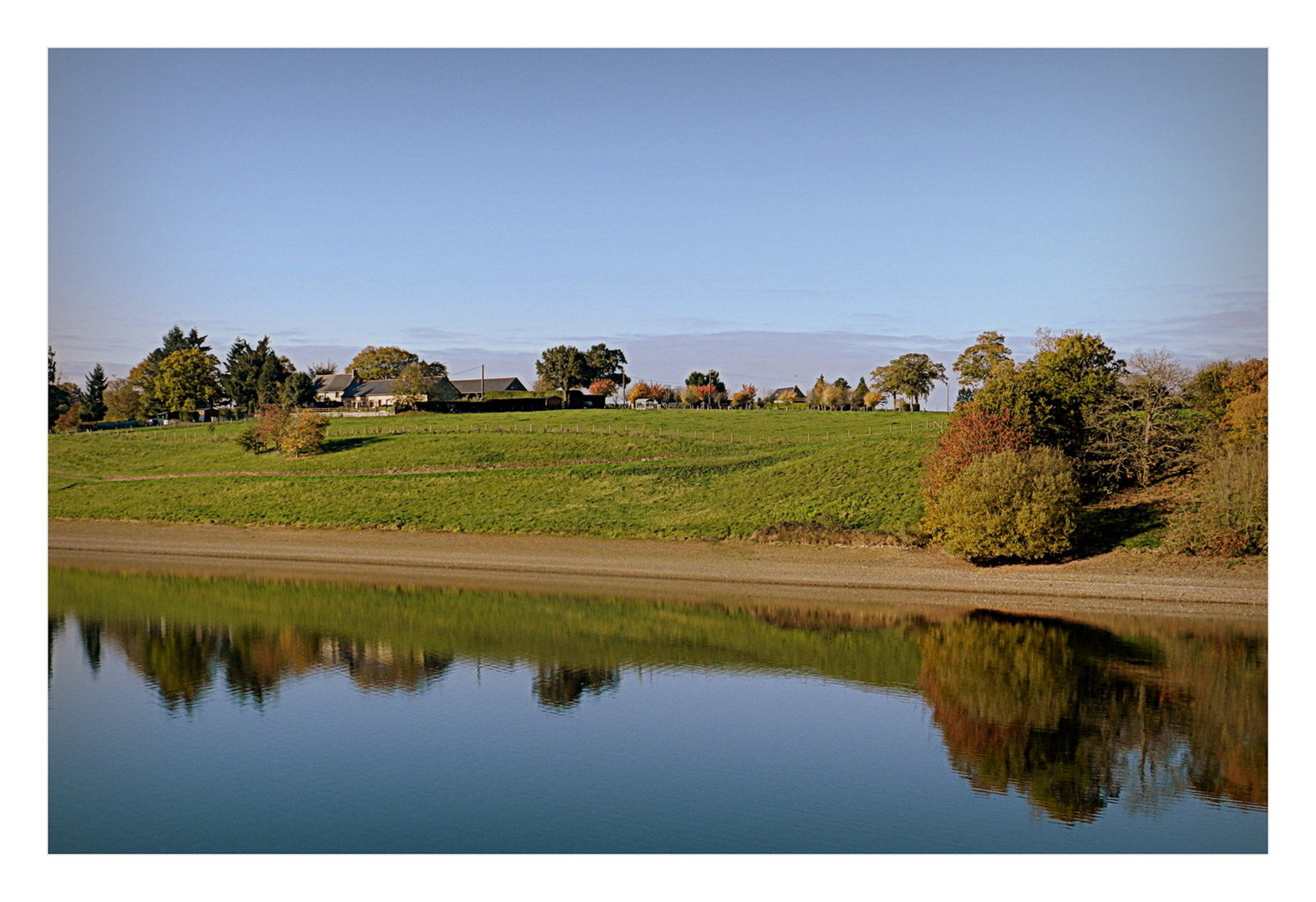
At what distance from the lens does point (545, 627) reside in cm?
2972

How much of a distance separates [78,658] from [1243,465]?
34.3m

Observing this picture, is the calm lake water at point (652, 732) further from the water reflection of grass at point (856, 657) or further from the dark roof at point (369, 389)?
the dark roof at point (369, 389)

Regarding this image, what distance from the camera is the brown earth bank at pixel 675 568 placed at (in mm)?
33181

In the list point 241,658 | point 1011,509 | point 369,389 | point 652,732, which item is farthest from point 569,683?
point 369,389

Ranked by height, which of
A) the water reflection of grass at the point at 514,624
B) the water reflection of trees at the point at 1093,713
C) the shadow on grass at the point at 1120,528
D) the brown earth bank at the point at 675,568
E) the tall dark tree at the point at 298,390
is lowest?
the water reflection of trees at the point at 1093,713

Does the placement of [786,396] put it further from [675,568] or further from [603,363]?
[675,568]

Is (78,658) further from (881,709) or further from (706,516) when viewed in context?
(706,516)

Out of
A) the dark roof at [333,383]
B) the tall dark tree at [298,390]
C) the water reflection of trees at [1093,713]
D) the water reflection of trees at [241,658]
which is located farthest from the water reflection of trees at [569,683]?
the dark roof at [333,383]

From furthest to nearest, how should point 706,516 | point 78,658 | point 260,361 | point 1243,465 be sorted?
1. point 260,361
2. point 706,516
3. point 1243,465
4. point 78,658

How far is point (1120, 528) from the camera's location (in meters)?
38.8

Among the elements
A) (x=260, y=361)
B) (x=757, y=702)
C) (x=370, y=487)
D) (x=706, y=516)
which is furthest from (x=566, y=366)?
(x=757, y=702)

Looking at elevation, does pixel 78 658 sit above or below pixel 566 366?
below

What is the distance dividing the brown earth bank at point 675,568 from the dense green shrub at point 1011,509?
0.85 meters

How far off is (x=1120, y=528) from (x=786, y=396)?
111 metres
